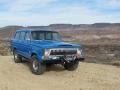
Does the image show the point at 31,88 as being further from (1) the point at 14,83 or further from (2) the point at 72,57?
(2) the point at 72,57

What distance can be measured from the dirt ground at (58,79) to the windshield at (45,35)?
1.42 metres

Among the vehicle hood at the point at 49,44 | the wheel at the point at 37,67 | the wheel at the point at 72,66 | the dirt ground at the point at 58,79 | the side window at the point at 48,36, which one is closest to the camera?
the dirt ground at the point at 58,79

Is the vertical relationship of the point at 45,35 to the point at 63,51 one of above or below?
above

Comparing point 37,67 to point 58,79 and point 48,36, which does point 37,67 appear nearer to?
point 58,79

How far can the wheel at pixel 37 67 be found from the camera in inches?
530

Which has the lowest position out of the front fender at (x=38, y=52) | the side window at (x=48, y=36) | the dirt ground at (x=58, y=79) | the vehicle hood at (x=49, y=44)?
the dirt ground at (x=58, y=79)

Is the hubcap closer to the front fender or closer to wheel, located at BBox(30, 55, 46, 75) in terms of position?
wheel, located at BBox(30, 55, 46, 75)

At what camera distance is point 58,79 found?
12867 mm

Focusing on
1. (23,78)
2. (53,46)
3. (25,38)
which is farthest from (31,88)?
(25,38)

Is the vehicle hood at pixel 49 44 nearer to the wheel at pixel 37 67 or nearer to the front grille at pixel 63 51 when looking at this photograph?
the front grille at pixel 63 51

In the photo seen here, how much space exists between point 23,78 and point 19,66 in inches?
109

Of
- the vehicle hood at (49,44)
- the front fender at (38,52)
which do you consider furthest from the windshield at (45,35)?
the front fender at (38,52)

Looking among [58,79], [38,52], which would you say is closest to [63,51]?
[38,52]

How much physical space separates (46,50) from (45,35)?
206 cm
